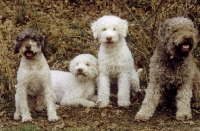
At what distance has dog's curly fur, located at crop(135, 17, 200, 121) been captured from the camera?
228 inches

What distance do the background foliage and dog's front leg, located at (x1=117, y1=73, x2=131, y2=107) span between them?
3.27 feet

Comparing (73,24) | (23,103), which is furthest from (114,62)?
(73,24)

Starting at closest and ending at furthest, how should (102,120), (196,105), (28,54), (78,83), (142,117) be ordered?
(28,54)
(142,117)
(102,120)
(196,105)
(78,83)

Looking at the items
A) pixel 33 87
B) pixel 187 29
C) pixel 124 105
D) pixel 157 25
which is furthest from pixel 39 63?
pixel 157 25

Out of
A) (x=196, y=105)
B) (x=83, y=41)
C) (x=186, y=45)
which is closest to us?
(x=186, y=45)

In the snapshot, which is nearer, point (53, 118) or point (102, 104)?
point (53, 118)

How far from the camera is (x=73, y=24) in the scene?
10148 millimetres

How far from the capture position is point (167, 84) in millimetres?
6148

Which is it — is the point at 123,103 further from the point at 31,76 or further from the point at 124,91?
the point at 31,76

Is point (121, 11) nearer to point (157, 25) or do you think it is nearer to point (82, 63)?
point (157, 25)

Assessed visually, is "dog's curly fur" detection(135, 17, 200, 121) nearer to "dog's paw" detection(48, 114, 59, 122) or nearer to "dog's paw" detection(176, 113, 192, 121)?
"dog's paw" detection(176, 113, 192, 121)

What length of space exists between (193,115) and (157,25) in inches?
85.2

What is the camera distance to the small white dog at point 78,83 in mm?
6848

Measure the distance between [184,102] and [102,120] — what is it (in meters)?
1.17
